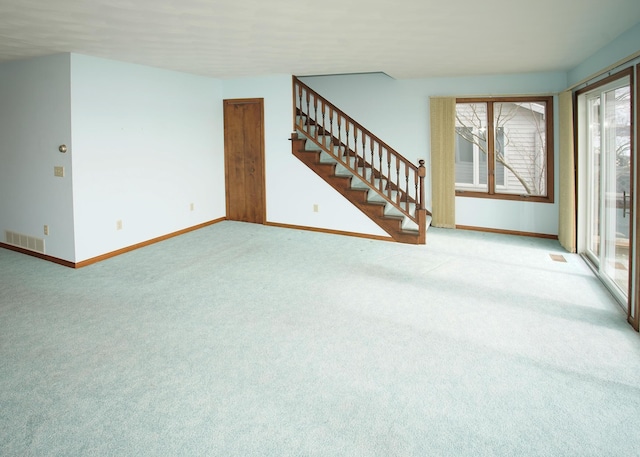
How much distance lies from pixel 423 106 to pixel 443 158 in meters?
0.91

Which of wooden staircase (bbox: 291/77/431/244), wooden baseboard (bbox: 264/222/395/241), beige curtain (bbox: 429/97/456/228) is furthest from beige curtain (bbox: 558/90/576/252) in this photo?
wooden baseboard (bbox: 264/222/395/241)

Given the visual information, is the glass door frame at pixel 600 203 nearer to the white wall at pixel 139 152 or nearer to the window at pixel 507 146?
the window at pixel 507 146

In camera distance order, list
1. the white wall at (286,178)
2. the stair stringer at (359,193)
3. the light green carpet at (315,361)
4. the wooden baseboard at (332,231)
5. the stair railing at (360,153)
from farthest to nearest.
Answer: the white wall at (286,178), the wooden baseboard at (332,231), the stair railing at (360,153), the stair stringer at (359,193), the light green carpet at (315,361)

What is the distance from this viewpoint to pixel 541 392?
2.78m

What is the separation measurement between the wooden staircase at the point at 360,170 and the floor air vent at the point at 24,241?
3.78 m

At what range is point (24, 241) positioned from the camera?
6023mm

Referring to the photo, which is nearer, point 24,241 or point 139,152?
point 24,241

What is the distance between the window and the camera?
23.2 feet

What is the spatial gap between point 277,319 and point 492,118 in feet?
17.0

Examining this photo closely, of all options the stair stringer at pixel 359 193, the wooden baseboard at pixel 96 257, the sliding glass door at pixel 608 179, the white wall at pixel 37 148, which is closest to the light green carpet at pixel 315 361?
the wooden baseboard at pixel 96 257

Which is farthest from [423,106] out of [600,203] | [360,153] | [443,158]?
[600,203]

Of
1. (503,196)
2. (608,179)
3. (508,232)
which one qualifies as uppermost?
(608,179)

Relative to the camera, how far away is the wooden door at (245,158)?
7.79 m

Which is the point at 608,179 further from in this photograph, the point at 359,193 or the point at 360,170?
the point at 360,170
